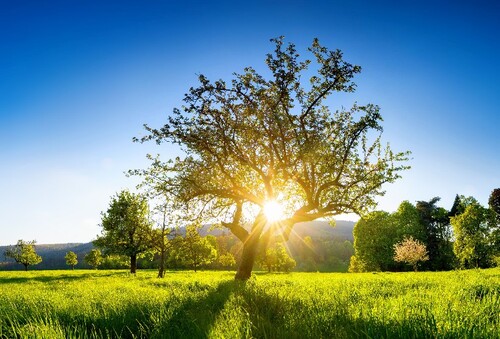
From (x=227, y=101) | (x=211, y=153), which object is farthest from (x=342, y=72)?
(x=211, y=153)

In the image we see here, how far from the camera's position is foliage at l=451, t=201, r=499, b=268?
58.6 m

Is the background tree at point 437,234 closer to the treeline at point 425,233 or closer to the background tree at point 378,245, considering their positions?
the treeline at point 425,233

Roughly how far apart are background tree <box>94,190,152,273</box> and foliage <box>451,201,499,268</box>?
5677 cm

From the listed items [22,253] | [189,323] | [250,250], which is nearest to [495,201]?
[250,250]

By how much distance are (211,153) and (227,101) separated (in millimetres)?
3140

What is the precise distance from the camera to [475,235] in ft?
196

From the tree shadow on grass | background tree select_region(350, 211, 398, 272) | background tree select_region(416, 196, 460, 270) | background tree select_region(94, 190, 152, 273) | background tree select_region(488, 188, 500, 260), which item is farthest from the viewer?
background tree select_region(350, 211, 398, 272)

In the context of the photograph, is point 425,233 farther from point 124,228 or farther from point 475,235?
point 124,228

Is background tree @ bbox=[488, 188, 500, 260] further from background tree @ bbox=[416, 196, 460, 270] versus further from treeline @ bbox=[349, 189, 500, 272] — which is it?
background tree @ bbox=[416, 196, 460, 270]

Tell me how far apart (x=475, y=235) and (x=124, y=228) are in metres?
61.4

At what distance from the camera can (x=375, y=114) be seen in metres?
16.2

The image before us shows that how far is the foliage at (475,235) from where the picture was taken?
5862 centimetres

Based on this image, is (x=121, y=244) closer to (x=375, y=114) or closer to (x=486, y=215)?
(x=375, y=114)

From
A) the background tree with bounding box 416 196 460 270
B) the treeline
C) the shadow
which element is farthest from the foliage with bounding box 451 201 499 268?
the shadow
